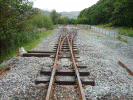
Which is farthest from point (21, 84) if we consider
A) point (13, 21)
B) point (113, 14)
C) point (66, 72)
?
point (113, 14)

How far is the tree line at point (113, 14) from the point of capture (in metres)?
25.6

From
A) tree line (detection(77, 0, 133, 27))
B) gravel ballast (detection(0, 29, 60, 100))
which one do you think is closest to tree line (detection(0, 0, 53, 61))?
gravel ballast (detection(0, 29, 60, 100))

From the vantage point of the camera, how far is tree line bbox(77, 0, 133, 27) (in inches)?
1009

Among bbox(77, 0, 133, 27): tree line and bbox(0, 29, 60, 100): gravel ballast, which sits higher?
bbox(77, 0, 133, 27): tree line

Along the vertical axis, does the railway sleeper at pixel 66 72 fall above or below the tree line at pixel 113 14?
below

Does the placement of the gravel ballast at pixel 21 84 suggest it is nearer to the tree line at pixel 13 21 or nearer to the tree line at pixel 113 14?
the tree line at pixel 13 21

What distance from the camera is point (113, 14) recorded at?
3359 centimetres

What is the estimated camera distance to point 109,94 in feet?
9.81

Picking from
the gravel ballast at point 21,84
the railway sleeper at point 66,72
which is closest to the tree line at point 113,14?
the railway sleeper at point 66,72

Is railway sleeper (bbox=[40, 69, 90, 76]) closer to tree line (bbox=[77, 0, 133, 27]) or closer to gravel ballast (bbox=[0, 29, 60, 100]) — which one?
gravel ballast (bbox=[0, 29, 60, 100])

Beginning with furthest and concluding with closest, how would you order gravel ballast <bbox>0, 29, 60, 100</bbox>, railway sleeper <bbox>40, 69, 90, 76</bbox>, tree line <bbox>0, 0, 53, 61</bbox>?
tree line <bbox>0, 0, 53, 61</bbox>, railway sleeper <bbox>40, 69, 90, 76</bbox>, gravel ballast <bbox>0, 29, 60, 100</bbox>

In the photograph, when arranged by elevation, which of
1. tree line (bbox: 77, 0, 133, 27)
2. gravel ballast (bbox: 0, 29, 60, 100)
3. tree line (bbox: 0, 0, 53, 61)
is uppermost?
tree line (bbox: 77, 0, 133, 27)

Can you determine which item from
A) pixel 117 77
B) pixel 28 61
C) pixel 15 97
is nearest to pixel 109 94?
pixel 117 77

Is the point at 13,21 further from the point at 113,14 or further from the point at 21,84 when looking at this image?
the point at 113,14
